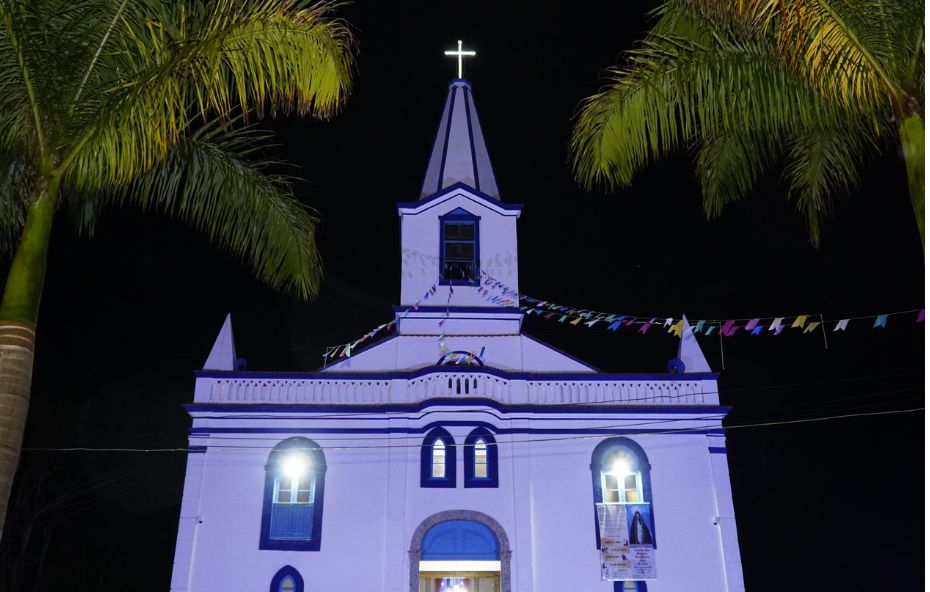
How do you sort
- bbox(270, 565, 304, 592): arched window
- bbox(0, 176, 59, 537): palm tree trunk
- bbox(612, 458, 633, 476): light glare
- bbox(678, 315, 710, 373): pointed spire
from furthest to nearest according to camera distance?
bbox(678, 315, 710, 373): pointed spire, bbox(612, 458, 633, 476): light glare, bbox(270, 565, 304, 592): arched window, bbox(0, 176, 59, 537): palm tree trunk

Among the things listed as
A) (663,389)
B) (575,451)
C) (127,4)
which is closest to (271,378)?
(575,451)

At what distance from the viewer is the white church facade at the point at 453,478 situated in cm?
1769

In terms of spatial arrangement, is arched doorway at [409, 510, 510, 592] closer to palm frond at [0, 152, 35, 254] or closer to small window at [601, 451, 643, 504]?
small window at [601, 451, 643, 504]

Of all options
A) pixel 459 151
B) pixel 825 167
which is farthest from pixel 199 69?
pixel 459 151

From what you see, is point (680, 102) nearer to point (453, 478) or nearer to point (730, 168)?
point (730, 168)

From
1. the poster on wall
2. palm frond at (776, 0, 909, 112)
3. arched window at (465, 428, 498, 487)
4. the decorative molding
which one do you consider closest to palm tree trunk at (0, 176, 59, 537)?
palm frond at (776, 0, 909, 112)

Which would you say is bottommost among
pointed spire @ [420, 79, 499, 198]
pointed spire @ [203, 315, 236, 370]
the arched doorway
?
the arched doorway

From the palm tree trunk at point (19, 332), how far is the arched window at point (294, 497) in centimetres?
1145

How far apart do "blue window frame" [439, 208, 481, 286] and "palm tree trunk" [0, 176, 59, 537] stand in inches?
566

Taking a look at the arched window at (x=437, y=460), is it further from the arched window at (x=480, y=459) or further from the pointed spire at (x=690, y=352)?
the pointed spire at (x=690, y=352)

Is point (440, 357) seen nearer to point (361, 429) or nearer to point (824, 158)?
point (361, 429)

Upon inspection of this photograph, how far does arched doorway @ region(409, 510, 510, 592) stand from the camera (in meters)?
17.8

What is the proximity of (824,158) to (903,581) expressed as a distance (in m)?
26.8

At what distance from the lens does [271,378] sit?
1916 centimetres
